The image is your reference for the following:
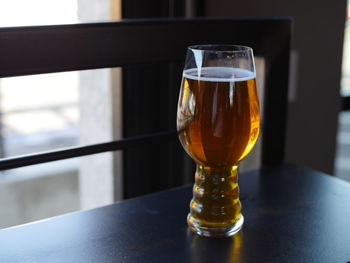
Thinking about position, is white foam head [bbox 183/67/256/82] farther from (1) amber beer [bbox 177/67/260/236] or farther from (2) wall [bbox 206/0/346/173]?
(2) wall [bbox 206/0/346/173]

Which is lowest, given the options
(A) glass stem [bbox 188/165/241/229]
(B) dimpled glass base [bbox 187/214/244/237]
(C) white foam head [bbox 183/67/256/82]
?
(B) dimpled glass base [bbox 187/214/244/237]

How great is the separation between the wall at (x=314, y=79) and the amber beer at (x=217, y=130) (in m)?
0.76

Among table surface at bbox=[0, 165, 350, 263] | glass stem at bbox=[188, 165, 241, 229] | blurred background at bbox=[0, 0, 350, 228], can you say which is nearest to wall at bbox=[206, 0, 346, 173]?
blurred background at bbox=[0, 0, 350, 228]

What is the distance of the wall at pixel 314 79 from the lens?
1426mm

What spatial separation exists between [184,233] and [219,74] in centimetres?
22

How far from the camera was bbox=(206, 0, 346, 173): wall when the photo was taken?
4.68 feet

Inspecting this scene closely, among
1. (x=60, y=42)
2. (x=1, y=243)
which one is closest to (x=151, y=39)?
(x=60, y=42)

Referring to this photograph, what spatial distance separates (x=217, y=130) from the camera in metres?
0.64

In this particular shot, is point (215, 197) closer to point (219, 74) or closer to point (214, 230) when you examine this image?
point (214, 230)

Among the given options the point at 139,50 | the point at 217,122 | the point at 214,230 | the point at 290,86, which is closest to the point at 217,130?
the point at 217,122

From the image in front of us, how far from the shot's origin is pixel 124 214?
0.76m

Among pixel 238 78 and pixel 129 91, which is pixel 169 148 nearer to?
pixel 129 91

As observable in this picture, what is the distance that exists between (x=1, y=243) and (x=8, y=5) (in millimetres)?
610

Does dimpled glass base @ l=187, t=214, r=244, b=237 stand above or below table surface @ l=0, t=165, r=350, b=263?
above
